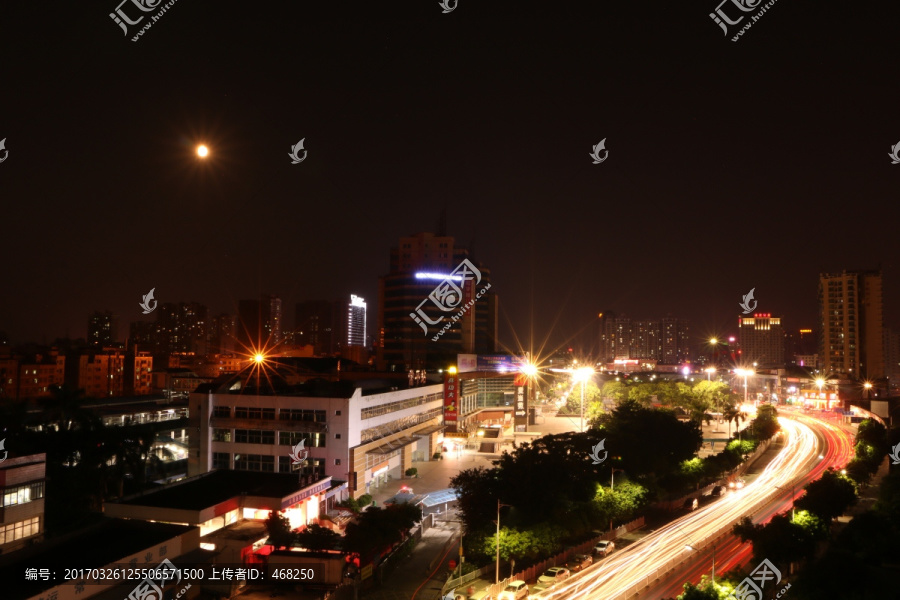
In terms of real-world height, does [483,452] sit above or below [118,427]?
below

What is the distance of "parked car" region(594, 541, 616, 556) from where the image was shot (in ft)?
65.9

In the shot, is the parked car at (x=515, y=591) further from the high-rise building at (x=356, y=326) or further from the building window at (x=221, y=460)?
the high-rise building at (x=356, y=326)

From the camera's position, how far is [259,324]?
114 metres

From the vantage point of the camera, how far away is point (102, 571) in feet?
47.3

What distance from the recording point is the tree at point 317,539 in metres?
18.1

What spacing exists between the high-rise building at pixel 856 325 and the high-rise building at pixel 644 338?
81293 millimetres

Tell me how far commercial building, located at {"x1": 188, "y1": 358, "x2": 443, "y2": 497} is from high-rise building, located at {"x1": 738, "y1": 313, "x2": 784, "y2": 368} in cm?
11222

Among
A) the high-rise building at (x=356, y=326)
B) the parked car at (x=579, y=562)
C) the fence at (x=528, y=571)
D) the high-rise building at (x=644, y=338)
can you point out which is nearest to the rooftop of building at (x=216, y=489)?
the fence at (x=528, y=571)

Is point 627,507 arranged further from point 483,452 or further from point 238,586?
point 483,452

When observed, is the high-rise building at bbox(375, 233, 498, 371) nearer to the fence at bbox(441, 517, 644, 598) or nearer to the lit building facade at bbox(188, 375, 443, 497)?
the lit building facade at bbox(188, 375, 443, 497)

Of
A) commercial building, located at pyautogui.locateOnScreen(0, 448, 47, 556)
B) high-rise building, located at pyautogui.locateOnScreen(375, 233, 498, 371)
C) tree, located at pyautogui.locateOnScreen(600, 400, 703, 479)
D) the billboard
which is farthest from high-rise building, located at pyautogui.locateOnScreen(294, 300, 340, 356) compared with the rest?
commercial building, located at pyautogui.locateOnScreen(0, 448, 47, 556)

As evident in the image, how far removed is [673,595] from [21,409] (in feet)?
74.7

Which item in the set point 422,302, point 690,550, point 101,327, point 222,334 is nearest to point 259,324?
point 222,334

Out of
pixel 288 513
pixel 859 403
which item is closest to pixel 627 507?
pixel 288 513
